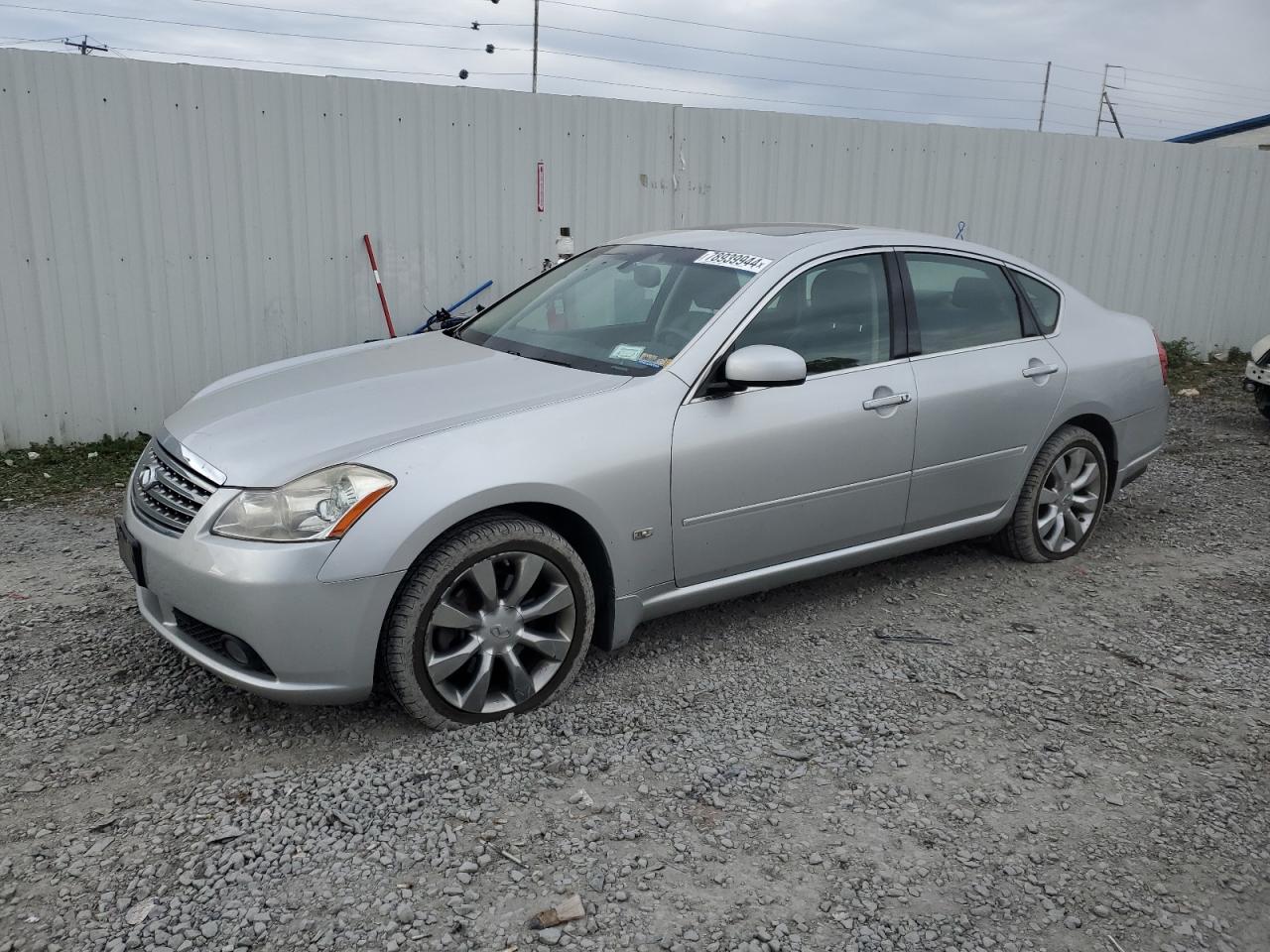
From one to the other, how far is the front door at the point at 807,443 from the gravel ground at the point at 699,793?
1.62 ft

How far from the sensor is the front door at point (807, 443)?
12.6 feet

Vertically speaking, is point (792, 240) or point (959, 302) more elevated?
point (792, 240)

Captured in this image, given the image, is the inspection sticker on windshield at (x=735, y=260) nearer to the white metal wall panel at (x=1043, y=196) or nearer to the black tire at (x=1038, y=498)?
the black tire at (x=1038, y=498)

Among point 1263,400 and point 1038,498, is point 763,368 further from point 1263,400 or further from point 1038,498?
point 1263,400

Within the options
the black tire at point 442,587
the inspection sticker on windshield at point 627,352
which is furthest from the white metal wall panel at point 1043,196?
the black tire at point 442,587

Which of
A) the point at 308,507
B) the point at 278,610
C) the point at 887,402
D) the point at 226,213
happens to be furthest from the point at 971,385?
the point at 226,213

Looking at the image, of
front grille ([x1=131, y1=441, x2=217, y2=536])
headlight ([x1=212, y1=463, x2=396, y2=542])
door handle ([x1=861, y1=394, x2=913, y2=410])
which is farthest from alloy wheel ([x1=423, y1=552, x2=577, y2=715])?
door handle ([x1=861, y1=394, x2=913, y2=410])

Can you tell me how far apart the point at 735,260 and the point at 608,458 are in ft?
3.97

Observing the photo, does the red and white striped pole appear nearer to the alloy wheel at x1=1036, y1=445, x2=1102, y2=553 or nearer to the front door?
the front door

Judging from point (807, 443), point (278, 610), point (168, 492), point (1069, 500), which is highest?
point (807, 443)

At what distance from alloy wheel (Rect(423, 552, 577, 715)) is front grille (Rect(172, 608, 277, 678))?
0.51m

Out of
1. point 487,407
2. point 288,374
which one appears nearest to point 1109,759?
point 487,407

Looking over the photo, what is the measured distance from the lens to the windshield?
13.2ft

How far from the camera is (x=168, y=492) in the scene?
353 centimetres
